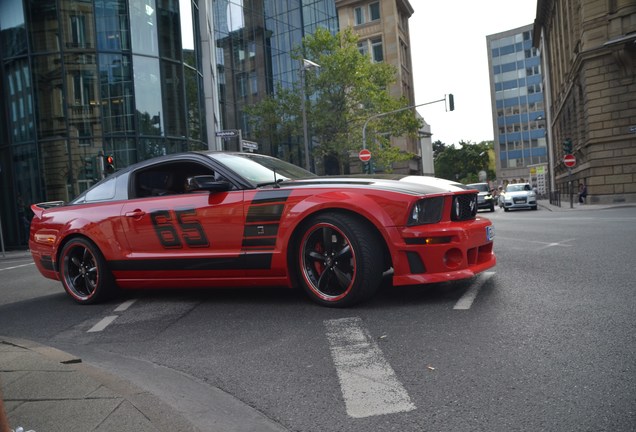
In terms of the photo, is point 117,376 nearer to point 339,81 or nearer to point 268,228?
point 268,228

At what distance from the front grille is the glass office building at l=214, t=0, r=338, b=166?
1142 inches

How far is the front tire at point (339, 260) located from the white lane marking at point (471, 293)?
0.63 meters

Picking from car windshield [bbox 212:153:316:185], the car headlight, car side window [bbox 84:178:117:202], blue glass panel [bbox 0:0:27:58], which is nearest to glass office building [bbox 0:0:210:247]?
blue glass panel [bbox 0:0:27:58]

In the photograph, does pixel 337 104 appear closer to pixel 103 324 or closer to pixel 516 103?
pixel 103 324

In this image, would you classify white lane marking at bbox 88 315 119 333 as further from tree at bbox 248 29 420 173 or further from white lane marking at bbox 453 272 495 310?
tree at bbox 248 29 420 173

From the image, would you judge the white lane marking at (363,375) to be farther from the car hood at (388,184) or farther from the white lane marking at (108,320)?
the white lane marking at (108,320)

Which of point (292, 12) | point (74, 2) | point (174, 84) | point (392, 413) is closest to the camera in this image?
point (392, 413)

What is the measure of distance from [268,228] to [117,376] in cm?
187

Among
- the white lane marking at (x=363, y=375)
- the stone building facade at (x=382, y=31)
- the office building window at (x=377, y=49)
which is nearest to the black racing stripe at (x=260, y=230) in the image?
the white lane marking at (x=363, y=375)

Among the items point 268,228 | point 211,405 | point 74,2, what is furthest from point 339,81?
point 211,405

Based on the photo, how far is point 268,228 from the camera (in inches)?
187

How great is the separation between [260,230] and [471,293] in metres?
1.78

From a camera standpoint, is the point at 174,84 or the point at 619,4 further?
the point at 619,4

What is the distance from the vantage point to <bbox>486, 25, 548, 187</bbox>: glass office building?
9681cm
